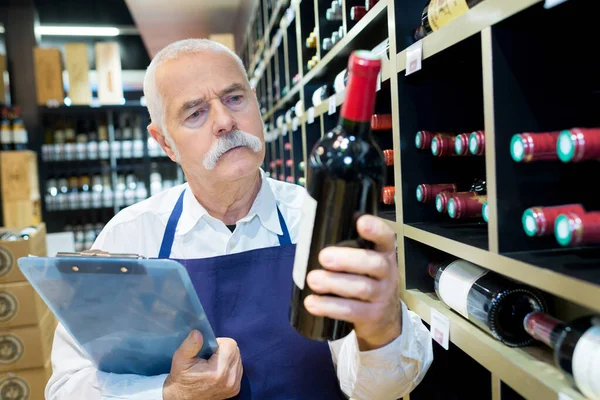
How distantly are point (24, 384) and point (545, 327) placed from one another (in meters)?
2.73

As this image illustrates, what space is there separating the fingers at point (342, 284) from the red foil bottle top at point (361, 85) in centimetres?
22

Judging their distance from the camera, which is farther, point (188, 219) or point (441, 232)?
point (188, 219)

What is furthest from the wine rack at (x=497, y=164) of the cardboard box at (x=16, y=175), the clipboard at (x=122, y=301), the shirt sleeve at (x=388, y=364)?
the cardboard box at (x=16, y=175)

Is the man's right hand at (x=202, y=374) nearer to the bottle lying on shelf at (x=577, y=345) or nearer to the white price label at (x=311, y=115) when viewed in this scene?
the bottle lying on shelf at (x=577, y=345)

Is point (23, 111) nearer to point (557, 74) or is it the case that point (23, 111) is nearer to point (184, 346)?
point (184, 346)

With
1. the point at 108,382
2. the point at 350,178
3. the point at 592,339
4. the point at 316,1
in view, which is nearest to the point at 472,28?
the point at 350,178

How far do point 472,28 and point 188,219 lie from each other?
2.96 ft

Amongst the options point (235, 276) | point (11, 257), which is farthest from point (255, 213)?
point (11, 257)

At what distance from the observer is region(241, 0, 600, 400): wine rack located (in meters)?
0.82

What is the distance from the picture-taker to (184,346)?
2.93 feet

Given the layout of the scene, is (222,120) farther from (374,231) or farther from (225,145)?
(374,231)

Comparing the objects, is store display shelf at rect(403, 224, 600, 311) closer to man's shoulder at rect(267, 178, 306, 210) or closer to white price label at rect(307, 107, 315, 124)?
man's shoulder at rect(267, 178, 306, 210)

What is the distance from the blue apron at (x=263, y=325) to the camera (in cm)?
116

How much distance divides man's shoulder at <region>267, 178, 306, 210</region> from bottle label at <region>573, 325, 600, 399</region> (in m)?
0.90
